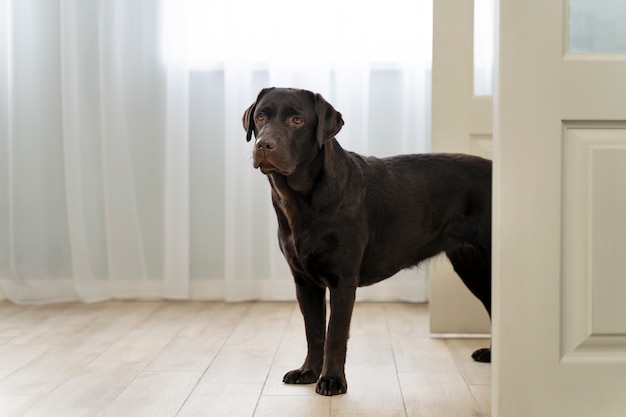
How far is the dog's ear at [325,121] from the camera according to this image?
232cm

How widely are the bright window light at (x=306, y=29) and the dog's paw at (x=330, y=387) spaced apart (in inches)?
82.7

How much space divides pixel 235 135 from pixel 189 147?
0.90 ft

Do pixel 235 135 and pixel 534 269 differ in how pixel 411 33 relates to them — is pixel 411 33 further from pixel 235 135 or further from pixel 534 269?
pixel 534 269

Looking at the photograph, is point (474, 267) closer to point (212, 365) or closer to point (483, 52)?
point (212, 365)

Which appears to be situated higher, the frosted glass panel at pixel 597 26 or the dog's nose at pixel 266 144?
the frosted glass panel at pixel 597 26

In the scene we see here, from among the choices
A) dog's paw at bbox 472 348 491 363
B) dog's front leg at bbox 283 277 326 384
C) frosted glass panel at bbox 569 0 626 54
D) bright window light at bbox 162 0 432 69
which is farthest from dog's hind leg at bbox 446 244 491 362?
bright window light at bbox 162 0 432 69

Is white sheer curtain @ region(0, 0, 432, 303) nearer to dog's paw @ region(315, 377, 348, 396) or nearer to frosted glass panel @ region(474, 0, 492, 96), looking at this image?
frosted glass panel @ region(474, 0, 492, 96)

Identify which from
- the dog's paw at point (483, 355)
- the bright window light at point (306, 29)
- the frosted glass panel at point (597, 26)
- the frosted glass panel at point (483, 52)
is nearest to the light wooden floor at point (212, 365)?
the dog's paw at point (483, 355)

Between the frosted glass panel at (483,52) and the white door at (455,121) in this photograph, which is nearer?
the white door at (455,121)

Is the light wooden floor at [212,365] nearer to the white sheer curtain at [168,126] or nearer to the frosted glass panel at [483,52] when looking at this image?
the white sheer curtain at [168,126]

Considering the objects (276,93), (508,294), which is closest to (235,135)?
(276,93)

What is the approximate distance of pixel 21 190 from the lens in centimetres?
414

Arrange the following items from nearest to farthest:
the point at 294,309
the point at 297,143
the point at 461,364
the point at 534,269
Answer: the point at 534,269, the point at 297,143, the point at 461,364, the point at 294,309

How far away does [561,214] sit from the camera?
174 centimetres
